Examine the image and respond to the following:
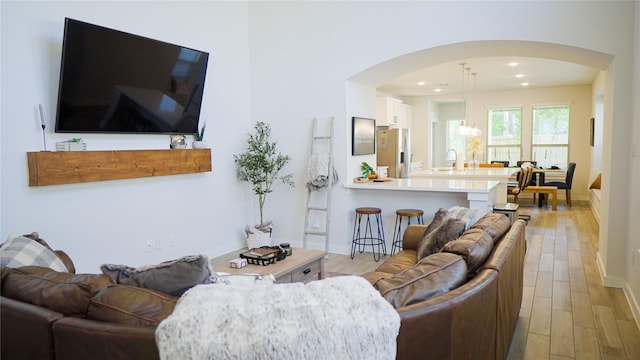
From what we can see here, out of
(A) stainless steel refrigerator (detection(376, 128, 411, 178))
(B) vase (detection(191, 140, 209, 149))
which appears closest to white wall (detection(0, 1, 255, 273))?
(B) vase (detection(191, 140, 209, 149))

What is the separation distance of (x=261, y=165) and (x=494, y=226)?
314 cm

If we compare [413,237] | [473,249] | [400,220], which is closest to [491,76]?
[400,220]

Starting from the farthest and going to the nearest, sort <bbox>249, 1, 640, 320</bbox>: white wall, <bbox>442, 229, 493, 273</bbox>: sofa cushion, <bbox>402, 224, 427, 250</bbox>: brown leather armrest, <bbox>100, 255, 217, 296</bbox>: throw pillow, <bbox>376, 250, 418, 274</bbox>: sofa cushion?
1. <bbox>249, 1, 640, 320</bbox>: white wall
2. <bbox>402, 224, 427, 250</bbox>: brown leather armrest
3. <bbox>376, 250, 418, 274</bbox>: sofa cushion
4. <bbox>442, 229, 493, 273</bbox>: sofa cushion
5. <bbox>100, 255, 217, 296</bbox>: throw pillow

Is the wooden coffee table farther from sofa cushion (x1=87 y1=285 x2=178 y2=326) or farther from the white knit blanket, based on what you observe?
the white knit blanket

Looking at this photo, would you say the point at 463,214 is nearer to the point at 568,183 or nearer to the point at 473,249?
the point at 473,249

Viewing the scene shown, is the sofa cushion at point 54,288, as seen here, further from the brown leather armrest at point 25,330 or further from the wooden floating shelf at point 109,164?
the wooden floating shelf at point 109,164

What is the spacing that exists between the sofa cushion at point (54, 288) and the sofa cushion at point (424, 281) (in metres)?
1.10

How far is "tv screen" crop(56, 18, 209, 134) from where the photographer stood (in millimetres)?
3359

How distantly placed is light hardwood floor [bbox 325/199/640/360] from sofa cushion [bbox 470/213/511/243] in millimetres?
755

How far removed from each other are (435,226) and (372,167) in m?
2.69

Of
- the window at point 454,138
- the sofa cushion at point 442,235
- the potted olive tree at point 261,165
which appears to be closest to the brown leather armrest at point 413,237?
the sofa cushion at point 442,235

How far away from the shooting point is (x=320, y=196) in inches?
210

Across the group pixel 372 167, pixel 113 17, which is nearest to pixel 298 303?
pixel 113 17

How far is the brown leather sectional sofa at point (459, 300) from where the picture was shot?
1499 millimetres
